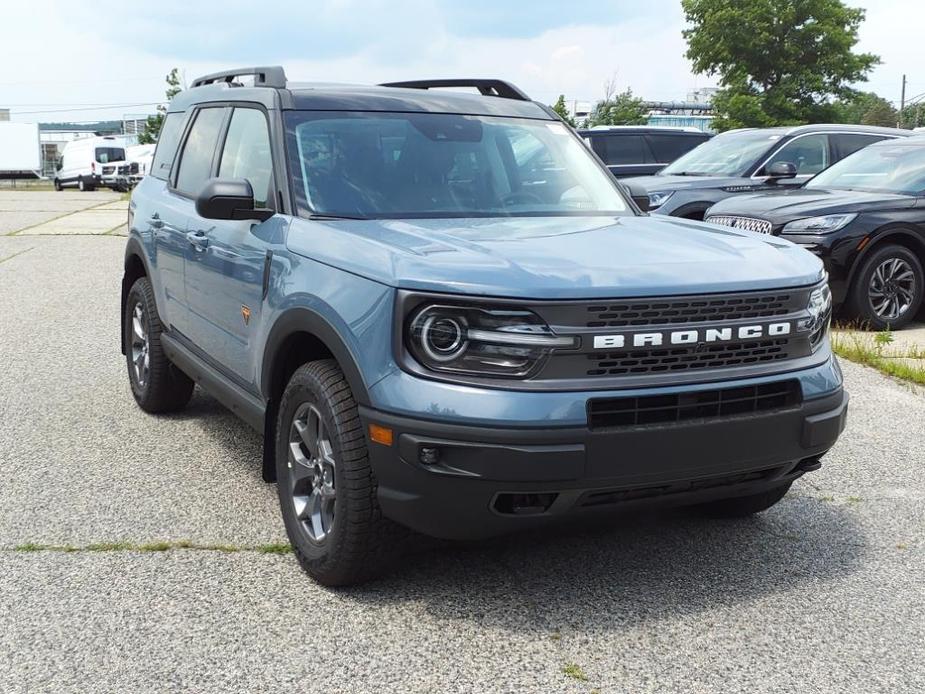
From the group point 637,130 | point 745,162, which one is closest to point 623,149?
point 637,130

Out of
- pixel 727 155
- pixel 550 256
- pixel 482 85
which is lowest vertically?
pixel 550 256

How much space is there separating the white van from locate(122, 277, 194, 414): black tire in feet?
120

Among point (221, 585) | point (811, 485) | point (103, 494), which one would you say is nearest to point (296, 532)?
point (221, 585)

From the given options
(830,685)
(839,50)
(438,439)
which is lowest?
(830,685)

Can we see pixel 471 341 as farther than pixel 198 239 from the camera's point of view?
No

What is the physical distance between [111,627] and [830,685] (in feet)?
7.40

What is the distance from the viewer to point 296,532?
384cm

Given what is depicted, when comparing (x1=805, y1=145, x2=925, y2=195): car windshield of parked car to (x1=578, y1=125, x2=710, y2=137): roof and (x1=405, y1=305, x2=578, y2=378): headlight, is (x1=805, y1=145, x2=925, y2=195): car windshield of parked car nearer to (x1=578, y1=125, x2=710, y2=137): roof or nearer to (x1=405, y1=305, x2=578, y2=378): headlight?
(x1=578, y1=125, x2=710, y2=137): roof

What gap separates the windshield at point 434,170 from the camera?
167 inches

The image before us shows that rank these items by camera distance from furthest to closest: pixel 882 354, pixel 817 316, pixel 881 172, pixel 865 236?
pixel 881 172
pixel 865 236
pixel 882 354
pixel 817 316

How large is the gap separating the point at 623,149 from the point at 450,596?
14400 millimetres

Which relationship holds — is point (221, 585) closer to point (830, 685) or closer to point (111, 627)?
point (111, 627)

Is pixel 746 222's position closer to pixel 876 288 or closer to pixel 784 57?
pixel 876 288

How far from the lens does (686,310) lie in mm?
3332
